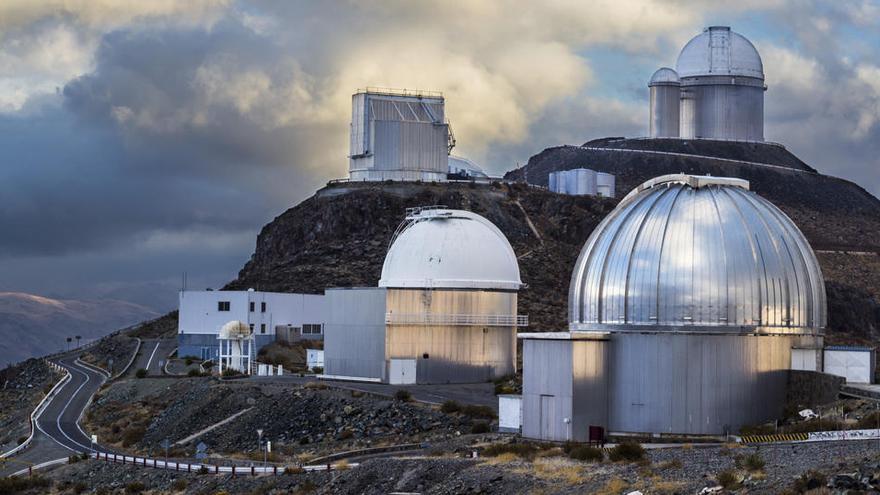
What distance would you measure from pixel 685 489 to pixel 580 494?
2.63 meters

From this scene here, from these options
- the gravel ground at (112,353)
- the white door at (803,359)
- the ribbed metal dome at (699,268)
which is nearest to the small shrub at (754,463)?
the ribbed metal dome at (699,268)

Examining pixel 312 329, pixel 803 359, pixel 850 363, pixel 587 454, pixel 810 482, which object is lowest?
pixel 587 454

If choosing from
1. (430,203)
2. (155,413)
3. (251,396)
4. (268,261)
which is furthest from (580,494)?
(268,261)

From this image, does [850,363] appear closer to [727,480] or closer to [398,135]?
[727,480]

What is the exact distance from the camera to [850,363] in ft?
140

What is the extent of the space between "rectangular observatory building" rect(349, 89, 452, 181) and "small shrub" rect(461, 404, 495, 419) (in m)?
49.3

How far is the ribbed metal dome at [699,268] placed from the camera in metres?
40.1

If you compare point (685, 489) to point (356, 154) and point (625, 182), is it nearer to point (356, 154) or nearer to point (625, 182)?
point (356, 154)

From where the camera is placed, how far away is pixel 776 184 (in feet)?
384

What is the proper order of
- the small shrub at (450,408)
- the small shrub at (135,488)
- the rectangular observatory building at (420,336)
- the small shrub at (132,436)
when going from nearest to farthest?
the small shrub at (135,488) → the small shrub at (450,408) → the small shrub at (132,436) → the rectangular observatory building at (420,336)

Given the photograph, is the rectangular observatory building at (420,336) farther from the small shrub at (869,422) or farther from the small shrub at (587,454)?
the small shrub at (869,422)

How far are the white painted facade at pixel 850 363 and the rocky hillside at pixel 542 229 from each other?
36357 mm

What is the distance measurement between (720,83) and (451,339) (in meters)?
60.4

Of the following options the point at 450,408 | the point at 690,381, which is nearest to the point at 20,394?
the point at 450,408
